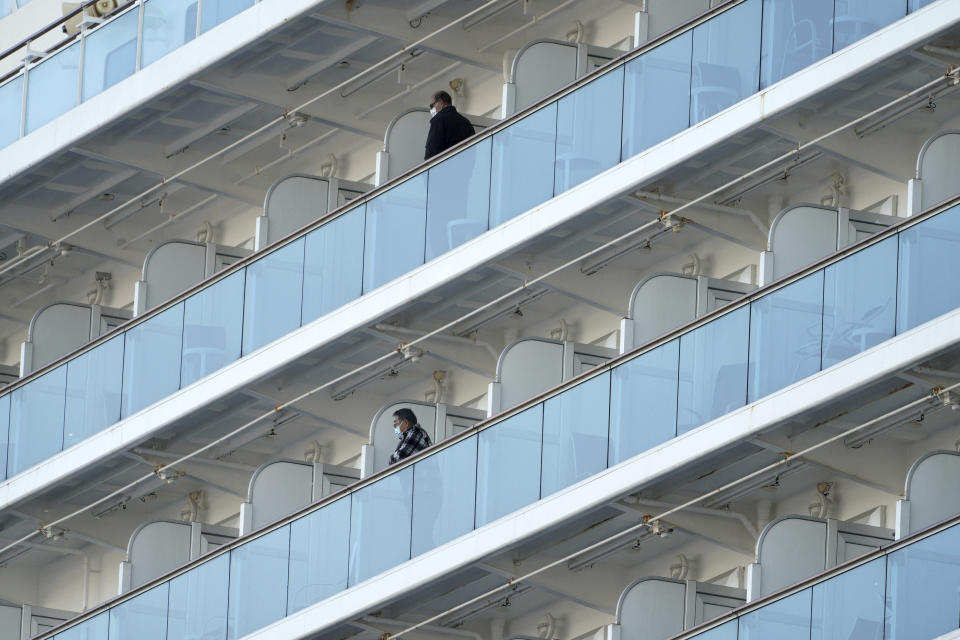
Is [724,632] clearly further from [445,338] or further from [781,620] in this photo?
[445,338]

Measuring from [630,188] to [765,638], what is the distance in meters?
4.79

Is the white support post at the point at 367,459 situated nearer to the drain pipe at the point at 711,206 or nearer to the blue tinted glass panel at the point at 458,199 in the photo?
the blue tinted glass panel at the point at 458,199

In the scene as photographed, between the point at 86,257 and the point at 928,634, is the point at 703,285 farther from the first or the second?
the point at 86,257

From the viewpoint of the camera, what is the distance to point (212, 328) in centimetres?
3684

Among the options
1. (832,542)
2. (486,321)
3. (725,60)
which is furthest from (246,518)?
(725,60)

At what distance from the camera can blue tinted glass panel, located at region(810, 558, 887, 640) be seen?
2991 cm

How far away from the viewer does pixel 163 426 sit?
37.2 metres

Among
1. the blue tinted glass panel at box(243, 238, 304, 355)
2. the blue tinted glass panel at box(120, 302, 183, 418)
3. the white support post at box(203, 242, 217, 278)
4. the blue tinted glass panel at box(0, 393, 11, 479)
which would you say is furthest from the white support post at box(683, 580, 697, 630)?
the blue tinted glass panel at box(0, 393, 11, 479)

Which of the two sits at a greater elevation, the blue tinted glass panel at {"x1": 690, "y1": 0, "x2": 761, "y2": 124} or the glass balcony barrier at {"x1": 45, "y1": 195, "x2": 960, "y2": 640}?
the blue tinted glass panel at {"x1": 690, "y1": 0, "x2": 761, "y2": 124}

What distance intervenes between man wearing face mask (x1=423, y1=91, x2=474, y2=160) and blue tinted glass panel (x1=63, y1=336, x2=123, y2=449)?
4514mm

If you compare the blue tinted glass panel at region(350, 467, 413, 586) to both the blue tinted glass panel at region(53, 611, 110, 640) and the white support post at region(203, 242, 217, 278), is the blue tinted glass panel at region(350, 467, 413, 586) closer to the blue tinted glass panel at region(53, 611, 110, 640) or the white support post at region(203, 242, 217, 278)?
the blue tinted glass panel at region(53, 611, 110, 640)

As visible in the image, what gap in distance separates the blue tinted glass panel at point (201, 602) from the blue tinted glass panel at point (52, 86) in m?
5.58

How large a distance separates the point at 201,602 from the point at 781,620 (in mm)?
7168

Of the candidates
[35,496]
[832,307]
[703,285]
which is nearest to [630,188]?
[703,285]
